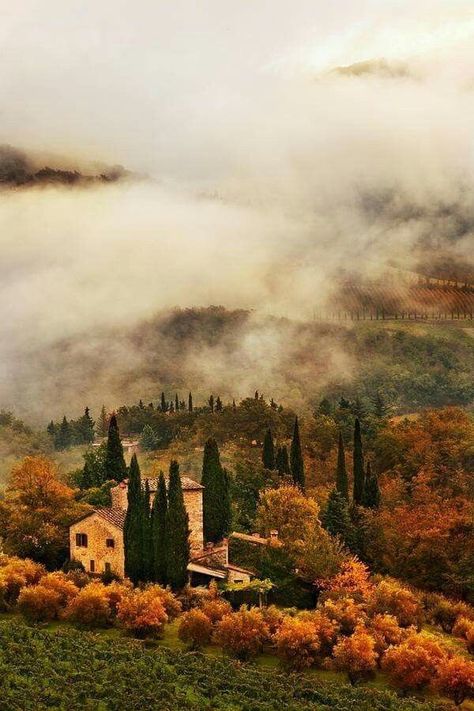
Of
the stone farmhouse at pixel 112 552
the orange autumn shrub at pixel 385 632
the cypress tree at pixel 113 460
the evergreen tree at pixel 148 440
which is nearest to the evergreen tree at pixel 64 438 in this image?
the evergreen tree at pixel 148 440

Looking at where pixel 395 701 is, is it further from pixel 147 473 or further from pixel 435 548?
pixel 147 473

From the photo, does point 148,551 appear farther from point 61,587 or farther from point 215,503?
point 215,503

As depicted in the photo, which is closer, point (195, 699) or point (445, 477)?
point (195, 699)

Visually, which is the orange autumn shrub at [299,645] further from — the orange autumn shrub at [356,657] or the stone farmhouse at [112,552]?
the stone farmhouse at [112,552]

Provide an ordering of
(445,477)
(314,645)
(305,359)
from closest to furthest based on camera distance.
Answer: (314,645) → (445,477) → (305,359)

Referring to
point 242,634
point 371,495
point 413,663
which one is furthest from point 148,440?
point 413,663

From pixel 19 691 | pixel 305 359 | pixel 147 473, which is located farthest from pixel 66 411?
pixel 19 691

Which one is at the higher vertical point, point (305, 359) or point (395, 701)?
point (305, 359)
